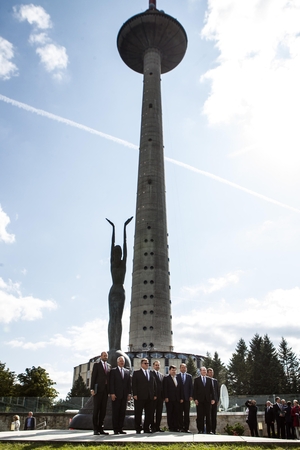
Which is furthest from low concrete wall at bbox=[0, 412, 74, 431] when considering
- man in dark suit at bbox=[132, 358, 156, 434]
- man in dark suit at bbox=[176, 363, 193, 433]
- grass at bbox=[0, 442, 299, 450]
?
grass at bbox=[0, 442, 299, 450]

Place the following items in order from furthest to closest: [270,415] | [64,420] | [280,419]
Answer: [64,420] < [270,415] < [280,419]

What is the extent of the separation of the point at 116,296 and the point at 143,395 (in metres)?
6.42

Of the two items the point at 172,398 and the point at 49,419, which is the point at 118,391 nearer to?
the point at 172,398

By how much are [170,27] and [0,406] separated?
217 ft

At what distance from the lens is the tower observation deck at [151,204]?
1956 inches

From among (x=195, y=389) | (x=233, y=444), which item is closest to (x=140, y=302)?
(x=195, y=389)

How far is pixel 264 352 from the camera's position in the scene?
5016 centimetres

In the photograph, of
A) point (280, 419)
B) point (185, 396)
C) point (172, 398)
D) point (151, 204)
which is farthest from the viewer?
point (151, 204)

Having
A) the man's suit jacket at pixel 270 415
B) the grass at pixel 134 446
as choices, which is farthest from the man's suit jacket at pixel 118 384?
the man's suit jacket at pixel 270 415

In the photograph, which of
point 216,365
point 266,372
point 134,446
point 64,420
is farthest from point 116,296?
point 216,365

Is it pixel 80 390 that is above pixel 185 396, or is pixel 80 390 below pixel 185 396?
above

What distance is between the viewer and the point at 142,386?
364 inches

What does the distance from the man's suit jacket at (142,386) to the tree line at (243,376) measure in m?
34.7

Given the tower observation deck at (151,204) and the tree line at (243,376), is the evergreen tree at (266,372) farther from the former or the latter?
the tower observation deck at (151,204)
